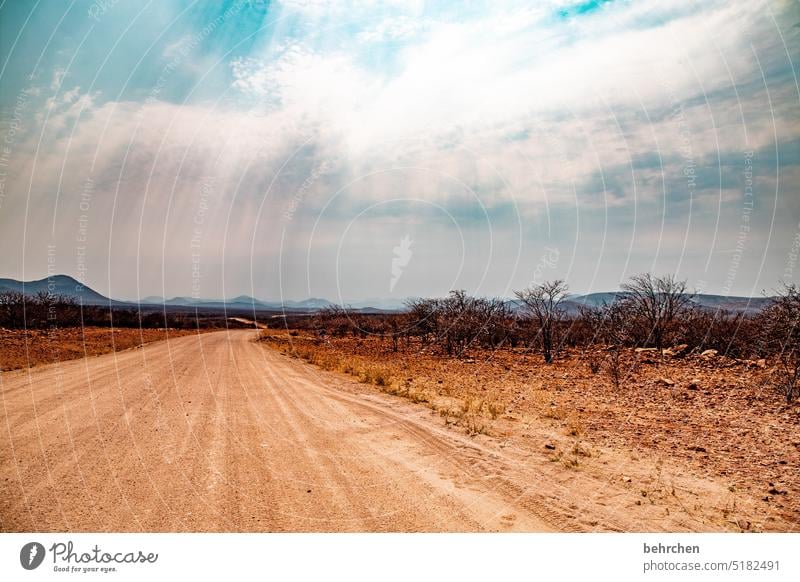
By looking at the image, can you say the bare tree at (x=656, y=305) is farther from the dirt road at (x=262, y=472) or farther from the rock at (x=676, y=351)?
the dirt road at (x=262, y=472)

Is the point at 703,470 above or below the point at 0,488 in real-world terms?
below

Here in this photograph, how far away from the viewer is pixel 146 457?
689cm

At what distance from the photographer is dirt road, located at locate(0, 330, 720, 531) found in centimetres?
523

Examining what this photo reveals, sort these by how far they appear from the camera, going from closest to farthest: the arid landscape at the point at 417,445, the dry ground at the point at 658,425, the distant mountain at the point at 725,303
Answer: the arid landscape at the point at 417,445 < the dry ground at the point at 658,425 < the distant mountain at the point at 725,303

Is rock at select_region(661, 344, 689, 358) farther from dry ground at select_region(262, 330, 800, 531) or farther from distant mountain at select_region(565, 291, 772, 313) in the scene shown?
distant mountain at select_region(565, 291, 772, 313)

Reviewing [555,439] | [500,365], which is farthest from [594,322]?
[555,439]

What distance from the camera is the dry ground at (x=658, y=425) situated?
5992 mm

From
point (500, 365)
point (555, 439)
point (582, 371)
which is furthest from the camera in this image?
point (500, 365)

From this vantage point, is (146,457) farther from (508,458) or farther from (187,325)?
(187,325)
